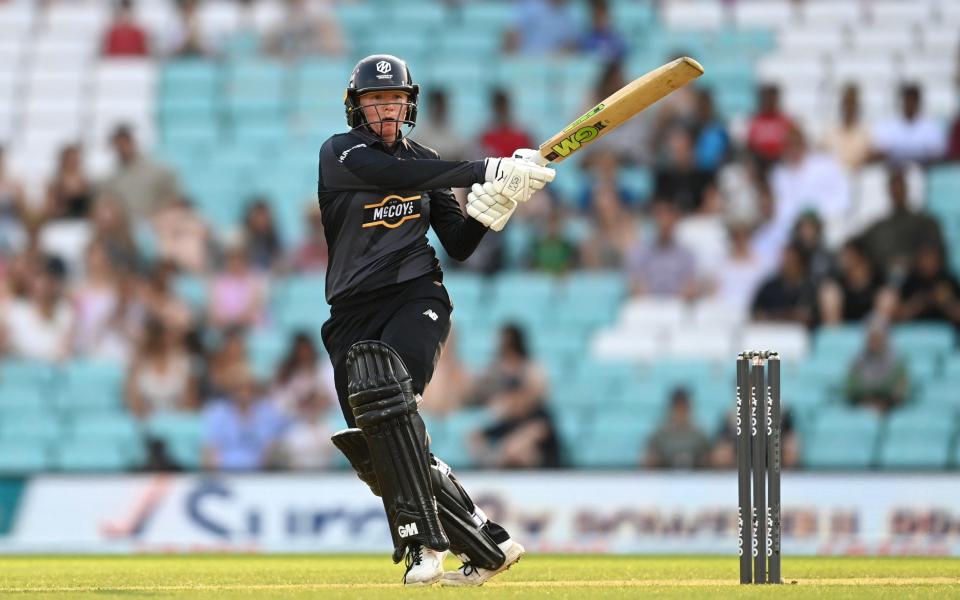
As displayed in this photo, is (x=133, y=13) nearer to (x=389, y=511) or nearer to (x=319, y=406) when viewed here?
(x=319, y=406)

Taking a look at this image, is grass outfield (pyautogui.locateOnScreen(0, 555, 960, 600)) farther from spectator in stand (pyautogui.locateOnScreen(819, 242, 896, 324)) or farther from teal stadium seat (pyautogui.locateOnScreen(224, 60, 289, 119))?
teal stadium seat (pyautogui.locateOnScreen(224, 60, 289, 119))

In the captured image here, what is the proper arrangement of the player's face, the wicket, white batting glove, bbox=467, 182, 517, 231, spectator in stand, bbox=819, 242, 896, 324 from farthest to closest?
spectator in stand, bbox=819, 242, 896, 324 → the player's face → white batting glove, bbox=467, 182, 517, 231 → the wicket

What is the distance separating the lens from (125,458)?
1127 centimetres

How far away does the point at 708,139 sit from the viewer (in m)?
12.5

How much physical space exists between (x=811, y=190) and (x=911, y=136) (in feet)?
2.91

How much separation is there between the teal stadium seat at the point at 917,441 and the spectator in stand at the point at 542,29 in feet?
15.2

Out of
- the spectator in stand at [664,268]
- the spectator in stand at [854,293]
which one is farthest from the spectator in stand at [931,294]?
the spectator in stand at [664,268]

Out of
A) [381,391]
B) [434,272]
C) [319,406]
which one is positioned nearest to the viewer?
[381,391]

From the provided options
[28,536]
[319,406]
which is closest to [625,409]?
[319,406]

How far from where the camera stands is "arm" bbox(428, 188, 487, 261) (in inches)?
246

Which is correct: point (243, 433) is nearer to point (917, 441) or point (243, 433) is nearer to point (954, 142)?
point (917, 441)

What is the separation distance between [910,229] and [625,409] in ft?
7.66

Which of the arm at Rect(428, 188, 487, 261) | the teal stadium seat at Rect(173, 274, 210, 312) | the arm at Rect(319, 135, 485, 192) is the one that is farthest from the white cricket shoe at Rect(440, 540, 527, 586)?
the teal stadium seat at Rect(173, 274, 210, 312)

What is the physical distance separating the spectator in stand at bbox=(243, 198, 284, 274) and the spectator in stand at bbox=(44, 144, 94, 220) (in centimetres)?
138
